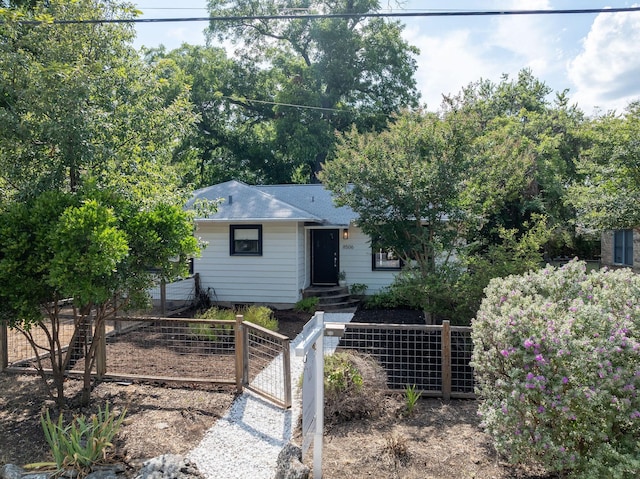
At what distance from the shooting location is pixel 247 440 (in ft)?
15.1

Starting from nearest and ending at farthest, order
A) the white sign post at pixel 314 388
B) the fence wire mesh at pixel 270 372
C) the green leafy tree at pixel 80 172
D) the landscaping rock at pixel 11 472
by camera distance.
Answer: the white sign post at pixel 314 388 → the landscaping rock at pixel 11 472 → the green leafy tree at pixel 80 172 → the fence wire mesh at pixel 270 372

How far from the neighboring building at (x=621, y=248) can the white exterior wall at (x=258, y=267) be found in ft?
39.2

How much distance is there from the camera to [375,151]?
875 cm

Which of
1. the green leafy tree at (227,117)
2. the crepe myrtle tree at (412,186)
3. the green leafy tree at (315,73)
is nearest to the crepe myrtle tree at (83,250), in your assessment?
the crepe myrtle tree at (412,186)

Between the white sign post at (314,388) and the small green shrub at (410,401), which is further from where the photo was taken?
the small green shrub at (410,401)

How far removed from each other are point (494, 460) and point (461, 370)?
8.56 ft

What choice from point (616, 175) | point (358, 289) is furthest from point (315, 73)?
point (616, 175)

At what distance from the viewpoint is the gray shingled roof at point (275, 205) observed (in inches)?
477

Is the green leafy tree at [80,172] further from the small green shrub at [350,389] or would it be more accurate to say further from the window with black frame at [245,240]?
the window with black frame at [245,240]

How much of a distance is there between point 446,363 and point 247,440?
2647 millimetres

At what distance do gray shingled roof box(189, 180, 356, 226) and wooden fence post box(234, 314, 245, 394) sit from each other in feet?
17.7

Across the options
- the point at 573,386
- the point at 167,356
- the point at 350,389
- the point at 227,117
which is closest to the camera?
the point at 573,386

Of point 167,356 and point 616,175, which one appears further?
point 616,175

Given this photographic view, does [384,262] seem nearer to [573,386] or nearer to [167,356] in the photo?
[167,356]
